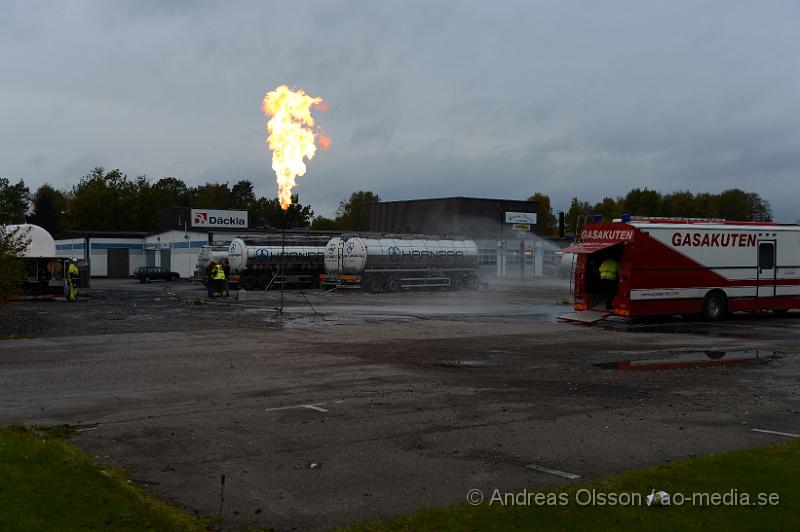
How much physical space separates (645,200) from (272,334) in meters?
75.7

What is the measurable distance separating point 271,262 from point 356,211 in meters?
83.6

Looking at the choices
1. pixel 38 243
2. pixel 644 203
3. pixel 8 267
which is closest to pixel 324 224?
pixel 644 203

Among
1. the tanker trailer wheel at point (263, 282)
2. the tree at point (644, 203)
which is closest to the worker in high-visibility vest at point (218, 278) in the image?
the tanker trailer wheel at point (263, 282)

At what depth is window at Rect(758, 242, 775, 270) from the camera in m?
24.6

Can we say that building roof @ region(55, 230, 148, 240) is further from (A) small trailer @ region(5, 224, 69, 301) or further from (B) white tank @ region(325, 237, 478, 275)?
(A) small trailer @ region(5, 224, 69, 301)

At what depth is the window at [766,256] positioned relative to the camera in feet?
80.8

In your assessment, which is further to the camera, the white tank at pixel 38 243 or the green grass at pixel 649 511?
the white tank at pixel 38 243

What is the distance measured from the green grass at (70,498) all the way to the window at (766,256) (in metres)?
23.0

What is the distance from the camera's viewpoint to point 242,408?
9703mm

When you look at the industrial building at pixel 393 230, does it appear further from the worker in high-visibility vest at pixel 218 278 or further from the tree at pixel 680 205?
the worker in high-visibility vest at pixel 218 278

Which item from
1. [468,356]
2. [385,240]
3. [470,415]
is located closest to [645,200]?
[385,240]

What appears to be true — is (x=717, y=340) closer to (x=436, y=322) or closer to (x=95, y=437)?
(x=436, y=322)

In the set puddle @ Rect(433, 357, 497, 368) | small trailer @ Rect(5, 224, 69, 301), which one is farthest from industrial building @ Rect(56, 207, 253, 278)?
puddle @ Rect(433, 357, 497, 368)

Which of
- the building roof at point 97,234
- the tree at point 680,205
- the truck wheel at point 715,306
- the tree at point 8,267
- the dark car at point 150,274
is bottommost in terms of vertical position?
the dark car at point 150,274
